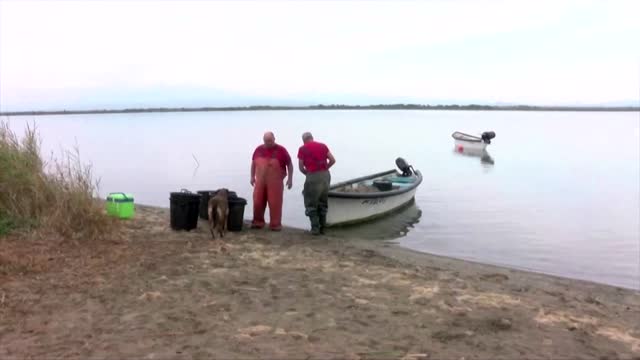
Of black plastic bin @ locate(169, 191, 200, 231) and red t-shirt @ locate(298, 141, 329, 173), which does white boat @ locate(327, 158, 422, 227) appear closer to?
red t-shirt @ locate(298, 141, 329, 173)

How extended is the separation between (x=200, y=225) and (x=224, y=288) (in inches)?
168

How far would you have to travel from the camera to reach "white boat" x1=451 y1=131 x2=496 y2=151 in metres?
41.9

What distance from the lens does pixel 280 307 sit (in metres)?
6.07

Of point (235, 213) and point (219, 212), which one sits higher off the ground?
point (219, 212)

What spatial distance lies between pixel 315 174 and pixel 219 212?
190 centimetres

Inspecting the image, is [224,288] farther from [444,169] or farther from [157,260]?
[444,169]

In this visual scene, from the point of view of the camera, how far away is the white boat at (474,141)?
41.9 metres

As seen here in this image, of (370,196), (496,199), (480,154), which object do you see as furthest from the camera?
(480,154)

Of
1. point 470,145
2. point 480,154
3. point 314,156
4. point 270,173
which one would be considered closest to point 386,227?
point 314,156

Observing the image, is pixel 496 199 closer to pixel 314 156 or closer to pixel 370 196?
pixel 370 196

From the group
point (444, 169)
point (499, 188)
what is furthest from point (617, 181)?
point (444, 169)

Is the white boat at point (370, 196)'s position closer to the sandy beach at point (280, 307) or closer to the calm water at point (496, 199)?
the calm water at point (496, 199)

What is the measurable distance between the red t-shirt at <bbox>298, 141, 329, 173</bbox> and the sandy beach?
1.97 metres

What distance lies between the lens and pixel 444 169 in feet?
106
